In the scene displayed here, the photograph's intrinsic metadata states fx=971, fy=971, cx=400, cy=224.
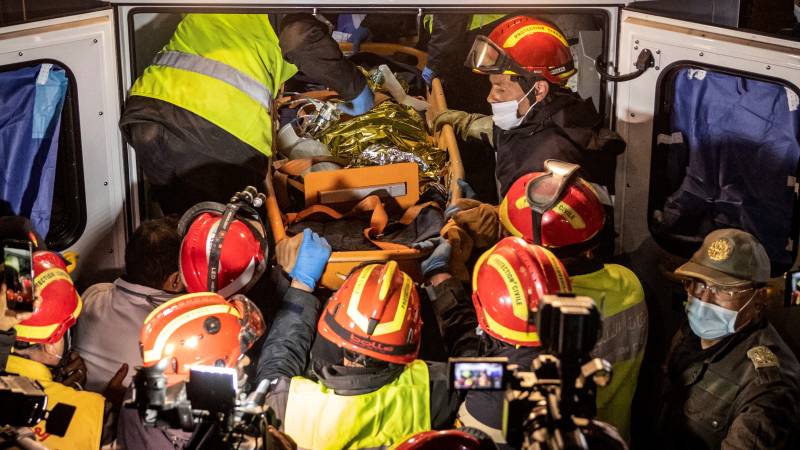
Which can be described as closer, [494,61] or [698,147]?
[698,147]

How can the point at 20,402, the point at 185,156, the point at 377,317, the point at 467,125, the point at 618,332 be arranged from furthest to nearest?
the point at 467,125
the point at 185,156
the point at 618,332
the point at 377,317
the point at 20,402

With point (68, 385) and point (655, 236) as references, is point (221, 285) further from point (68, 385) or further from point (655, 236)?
point (655, 236)

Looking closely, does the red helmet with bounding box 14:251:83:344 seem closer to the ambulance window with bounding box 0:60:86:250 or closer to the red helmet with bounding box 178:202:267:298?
the red helmet with bounding box 178:202:267:298

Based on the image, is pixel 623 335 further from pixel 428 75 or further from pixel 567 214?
pixel 428 75

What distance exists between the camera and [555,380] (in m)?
2.87

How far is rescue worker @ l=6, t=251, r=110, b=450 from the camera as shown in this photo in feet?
12.0

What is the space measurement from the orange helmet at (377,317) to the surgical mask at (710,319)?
3.85 ft

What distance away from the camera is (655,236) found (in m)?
4.84

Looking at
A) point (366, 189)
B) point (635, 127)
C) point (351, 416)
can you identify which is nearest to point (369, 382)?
point (351, 416)

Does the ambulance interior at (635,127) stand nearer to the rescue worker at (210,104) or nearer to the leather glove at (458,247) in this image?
the rescue worker at (210,104)

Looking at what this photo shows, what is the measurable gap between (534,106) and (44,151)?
254 cm

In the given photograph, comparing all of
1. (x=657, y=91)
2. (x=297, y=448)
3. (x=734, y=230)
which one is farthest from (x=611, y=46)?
(x=297, y=448)

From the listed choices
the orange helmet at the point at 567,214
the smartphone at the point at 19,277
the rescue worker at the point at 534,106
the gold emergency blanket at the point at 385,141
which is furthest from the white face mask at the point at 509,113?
the smartphone at the point at 19,277

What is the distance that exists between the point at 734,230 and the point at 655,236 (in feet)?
2.33
